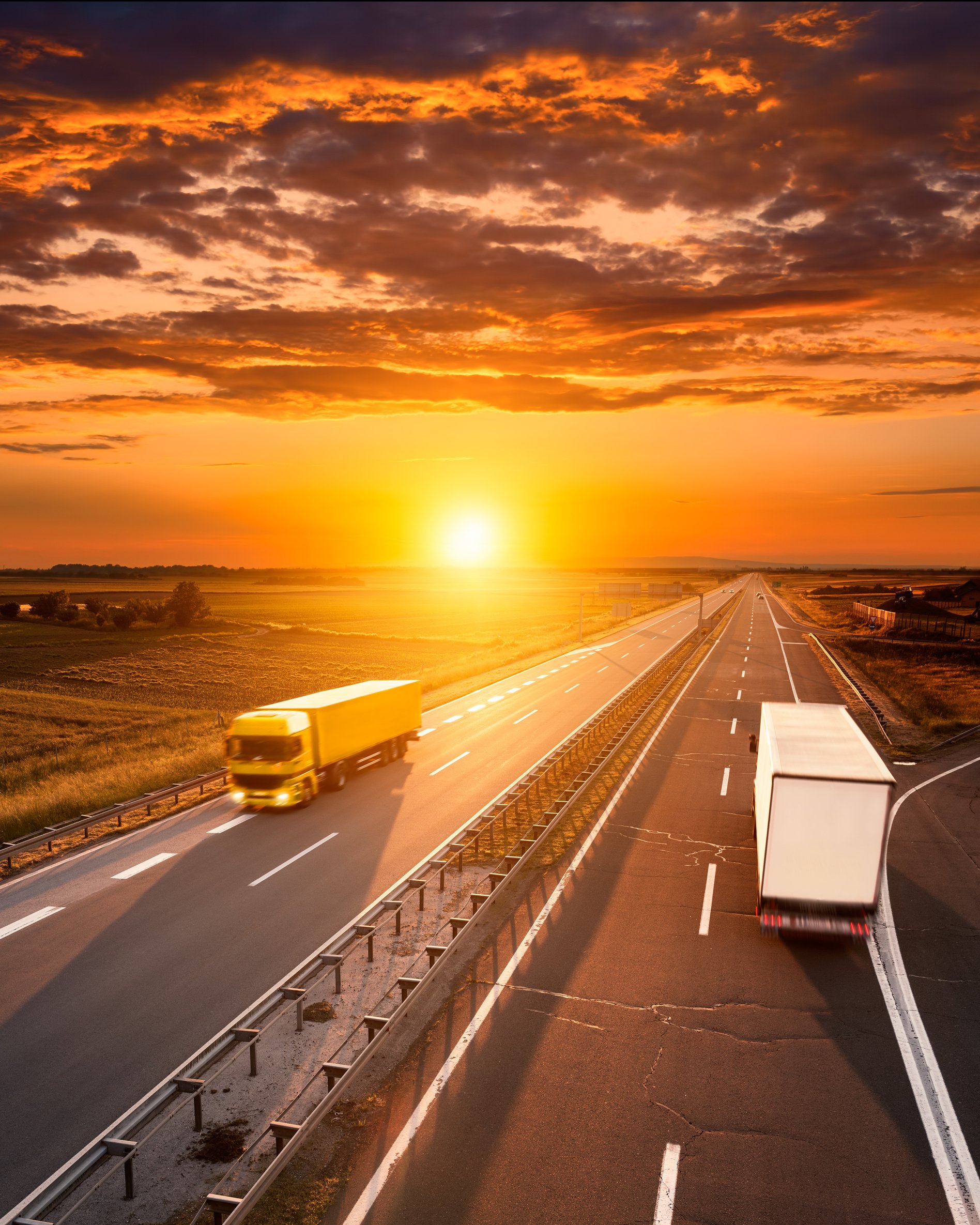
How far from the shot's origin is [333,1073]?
10.4m

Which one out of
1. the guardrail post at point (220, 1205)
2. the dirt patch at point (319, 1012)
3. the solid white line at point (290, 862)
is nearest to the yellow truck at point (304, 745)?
the solid white line at point (290, 862)

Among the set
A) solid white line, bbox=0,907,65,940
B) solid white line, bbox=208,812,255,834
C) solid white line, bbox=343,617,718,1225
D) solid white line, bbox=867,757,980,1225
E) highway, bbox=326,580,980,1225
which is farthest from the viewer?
solid white line, bbox=208,812,255,834

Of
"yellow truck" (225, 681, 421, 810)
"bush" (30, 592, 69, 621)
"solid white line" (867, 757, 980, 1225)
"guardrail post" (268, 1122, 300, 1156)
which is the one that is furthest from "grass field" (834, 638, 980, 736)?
"bush" (30, 592, 69, 621)

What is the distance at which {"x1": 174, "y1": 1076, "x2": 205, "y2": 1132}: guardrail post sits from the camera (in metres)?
9.54

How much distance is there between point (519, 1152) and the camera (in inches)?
367

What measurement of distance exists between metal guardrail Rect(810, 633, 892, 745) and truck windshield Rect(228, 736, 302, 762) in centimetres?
2559

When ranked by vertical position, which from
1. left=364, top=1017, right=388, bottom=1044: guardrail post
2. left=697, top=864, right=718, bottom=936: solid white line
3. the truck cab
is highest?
the truck cab

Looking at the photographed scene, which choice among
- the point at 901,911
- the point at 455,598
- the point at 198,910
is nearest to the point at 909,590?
the point at 455,598

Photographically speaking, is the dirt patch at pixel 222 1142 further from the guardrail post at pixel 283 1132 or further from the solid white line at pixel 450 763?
the solid white line at pixel 450 763

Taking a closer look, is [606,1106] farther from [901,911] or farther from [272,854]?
[272,854]

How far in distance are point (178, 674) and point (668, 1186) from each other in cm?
6673

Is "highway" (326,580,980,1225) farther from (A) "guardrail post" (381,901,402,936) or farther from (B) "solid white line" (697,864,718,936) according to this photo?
(A) "guardrail post" (381,901,402,936)

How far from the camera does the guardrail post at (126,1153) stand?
336 inches

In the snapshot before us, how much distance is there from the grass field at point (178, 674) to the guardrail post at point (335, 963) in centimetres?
1335
